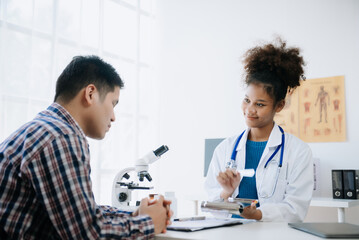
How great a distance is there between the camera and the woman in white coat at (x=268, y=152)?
1680mm

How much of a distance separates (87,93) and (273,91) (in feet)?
3.47

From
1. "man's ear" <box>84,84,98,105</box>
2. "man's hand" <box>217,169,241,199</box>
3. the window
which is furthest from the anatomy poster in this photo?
"man's ear" <box>84,84,98,105</box>

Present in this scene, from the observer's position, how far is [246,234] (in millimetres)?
1131

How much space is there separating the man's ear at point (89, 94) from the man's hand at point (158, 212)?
38 centimetres

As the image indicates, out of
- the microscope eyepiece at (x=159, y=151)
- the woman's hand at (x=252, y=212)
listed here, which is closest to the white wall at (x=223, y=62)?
the microscope eyepiece at (x=159, y=151)

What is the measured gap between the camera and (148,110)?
424 cm

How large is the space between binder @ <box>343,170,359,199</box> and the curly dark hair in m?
1.24

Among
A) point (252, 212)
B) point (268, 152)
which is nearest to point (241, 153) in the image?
point (268, 152)

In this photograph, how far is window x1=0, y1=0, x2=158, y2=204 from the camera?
2.77 meters

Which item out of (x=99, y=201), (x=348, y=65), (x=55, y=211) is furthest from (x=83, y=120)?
(x=348, y=65)

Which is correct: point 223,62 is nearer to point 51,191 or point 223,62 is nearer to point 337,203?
point 337,203

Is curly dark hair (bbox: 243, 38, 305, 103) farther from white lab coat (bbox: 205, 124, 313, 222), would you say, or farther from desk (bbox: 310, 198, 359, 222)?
desk (bbox: 310, 198, 359, 222)

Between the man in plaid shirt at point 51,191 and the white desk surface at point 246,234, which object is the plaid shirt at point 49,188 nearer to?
the man in plaid shirt at point 51,191

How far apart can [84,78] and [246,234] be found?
2.45 feet
